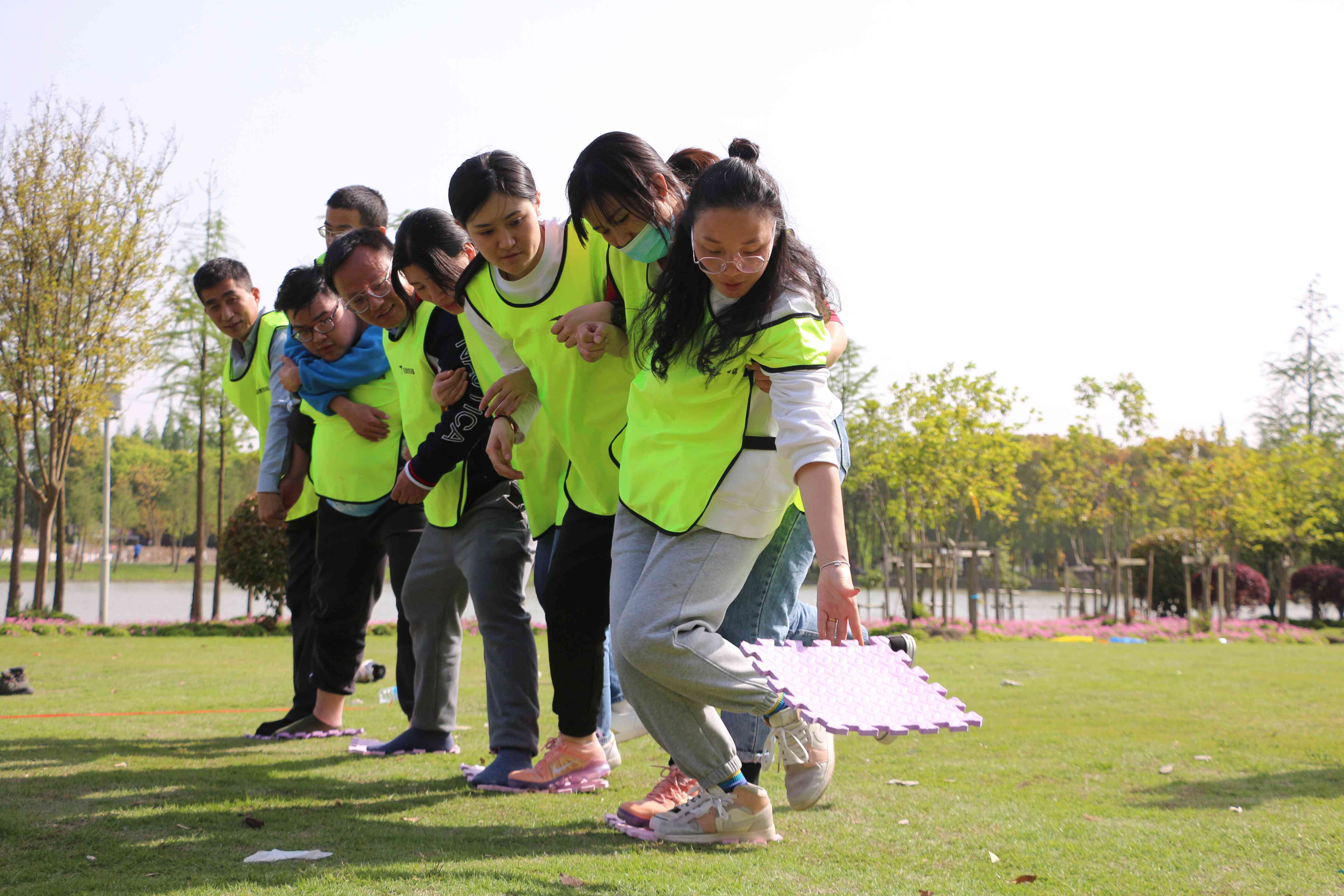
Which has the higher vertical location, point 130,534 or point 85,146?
point 85,146

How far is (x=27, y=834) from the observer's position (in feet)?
8.30

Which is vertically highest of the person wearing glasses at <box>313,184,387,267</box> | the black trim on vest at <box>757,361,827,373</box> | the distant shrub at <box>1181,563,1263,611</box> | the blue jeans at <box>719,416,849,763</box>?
the person wearing glasses at <box>313,184,387,267</box>

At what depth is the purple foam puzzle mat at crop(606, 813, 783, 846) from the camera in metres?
2.60

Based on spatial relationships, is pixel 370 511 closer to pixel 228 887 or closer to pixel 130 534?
pixel 228 887

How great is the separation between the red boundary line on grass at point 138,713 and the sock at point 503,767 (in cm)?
234

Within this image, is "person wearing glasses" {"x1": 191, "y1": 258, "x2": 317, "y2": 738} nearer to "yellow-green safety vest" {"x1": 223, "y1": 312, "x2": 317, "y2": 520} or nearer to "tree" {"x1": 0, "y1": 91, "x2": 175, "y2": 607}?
"yellow-green safety vest" {"x1": 223, "y1": 312, "x2": 317, "y2": 520}

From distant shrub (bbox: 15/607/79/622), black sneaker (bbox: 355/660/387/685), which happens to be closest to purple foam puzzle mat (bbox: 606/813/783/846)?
black sneaker (bbox: 355/660/387/685)

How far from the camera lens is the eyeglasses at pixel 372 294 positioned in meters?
3.87

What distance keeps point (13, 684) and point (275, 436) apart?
8.63ft

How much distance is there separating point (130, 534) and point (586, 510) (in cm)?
A: 8437

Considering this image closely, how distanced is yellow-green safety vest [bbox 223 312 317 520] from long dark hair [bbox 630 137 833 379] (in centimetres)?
269

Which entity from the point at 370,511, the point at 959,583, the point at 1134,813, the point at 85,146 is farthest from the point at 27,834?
the point at 959,583

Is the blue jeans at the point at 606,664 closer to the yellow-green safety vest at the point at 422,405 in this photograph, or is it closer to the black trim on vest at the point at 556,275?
the yellow-green safety vest at the point at 422,405

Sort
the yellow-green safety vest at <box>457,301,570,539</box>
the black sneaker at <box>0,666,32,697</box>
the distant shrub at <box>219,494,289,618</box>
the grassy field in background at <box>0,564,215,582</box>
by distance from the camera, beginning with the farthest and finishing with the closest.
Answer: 1. the grassy field in background at <box>0,564,215,582</box>
2. the distant shrub at <box>219,494,289,618</box>
3. the black sneaker at <box>0,666,32,697</box>
4. the yellow-green safety vest at <box>457,301,570,539</box>
